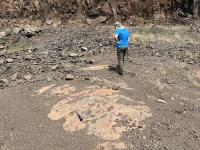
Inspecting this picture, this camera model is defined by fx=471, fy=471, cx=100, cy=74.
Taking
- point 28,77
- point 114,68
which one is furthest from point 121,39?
point 28,77

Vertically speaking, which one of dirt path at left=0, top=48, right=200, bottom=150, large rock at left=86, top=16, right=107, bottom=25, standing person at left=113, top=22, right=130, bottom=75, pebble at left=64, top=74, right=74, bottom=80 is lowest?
large rock at left=86, top=16, right=107, bottom=25

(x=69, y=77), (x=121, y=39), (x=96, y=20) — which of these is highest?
(x=121, y=39)

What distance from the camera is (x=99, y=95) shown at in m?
13.6

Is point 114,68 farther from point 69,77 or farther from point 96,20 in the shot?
point 96,20

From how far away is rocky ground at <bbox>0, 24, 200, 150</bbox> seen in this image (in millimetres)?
12055

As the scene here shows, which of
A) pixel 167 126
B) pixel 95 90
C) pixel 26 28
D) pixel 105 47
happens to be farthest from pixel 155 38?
pixel 167 126

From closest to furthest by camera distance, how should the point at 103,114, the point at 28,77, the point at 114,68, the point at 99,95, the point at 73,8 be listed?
the point at 103,114, the point at 99,95, the point at 28,77, the point at 114,68, the point at 73,8

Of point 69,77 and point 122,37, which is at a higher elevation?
point 122,37

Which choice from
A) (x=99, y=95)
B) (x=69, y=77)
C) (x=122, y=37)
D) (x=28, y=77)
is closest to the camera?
(x=99, y=95)

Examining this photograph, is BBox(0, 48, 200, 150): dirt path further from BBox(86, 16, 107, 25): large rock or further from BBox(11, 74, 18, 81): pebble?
BBox(86, 16, 107, 25): large rock

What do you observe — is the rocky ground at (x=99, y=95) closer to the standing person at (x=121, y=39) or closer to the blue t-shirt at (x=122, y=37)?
the standing person at (x=121, y=39)

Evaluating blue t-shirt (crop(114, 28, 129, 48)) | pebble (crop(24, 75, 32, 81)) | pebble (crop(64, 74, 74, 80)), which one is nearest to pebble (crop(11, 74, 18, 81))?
pebble (crop(24, 75, 32, 81))

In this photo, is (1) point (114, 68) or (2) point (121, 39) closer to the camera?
(2) point (121, 39)

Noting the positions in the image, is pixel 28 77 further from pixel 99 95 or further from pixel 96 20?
pixel 96 20
